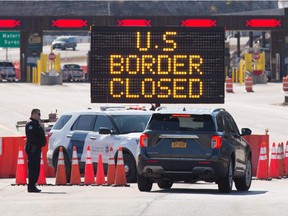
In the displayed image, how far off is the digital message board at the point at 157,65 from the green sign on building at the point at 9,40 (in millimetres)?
63118

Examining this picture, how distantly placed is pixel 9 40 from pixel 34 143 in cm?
6998

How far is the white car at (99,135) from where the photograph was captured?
76.1 feet

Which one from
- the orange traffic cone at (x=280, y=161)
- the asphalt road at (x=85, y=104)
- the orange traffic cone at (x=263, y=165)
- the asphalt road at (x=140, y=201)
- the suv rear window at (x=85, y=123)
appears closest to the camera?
the asphalt road at (x=140, y=201)

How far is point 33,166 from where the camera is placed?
2067 cm

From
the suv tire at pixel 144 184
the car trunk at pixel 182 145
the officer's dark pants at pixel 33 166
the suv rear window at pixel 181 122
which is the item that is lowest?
the suv tire at pixel 144 184

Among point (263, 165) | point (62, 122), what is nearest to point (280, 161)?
point (263, 165)

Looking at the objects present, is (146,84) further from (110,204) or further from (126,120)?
(110,204)

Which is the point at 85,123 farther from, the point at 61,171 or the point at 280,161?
the point at 280,161

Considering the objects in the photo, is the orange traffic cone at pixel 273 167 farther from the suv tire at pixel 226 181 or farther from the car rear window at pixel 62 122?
the suv tire at pixel 226 181

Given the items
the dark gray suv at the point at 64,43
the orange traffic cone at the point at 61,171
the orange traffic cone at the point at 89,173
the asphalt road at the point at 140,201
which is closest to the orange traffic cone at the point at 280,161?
the asphalt road at the point at 140,201

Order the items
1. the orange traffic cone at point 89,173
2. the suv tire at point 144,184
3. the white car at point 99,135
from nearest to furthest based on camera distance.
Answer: the suv tire at point 144,184 → the orange traffic cone at point 89,173 → the white car at point 99,135

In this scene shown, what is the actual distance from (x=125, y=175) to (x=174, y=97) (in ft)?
17.0

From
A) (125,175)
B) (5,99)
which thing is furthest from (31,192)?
(5,99)

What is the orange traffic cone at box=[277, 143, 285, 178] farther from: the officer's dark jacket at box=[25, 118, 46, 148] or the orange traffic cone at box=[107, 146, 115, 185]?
the officer's dark jacket at box=[25, 118, 46, 148]
